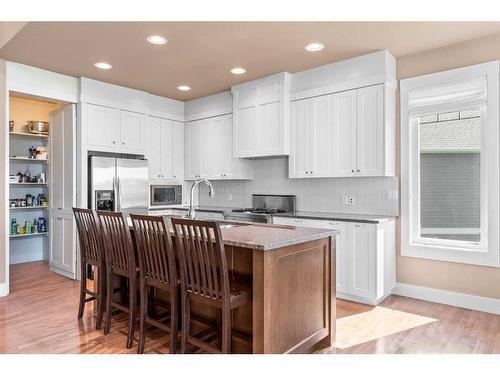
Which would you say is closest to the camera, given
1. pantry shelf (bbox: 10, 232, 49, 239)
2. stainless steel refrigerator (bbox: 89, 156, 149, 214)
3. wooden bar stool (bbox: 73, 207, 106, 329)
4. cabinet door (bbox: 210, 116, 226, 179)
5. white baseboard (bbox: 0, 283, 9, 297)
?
wooden bar stool (bbox: 73, 207, 106, 329)

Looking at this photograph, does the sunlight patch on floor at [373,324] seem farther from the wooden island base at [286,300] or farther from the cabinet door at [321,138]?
the cabinet door at [321,138]

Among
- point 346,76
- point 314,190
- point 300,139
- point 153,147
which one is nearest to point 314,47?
point 346,76

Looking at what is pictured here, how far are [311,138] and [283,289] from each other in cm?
248

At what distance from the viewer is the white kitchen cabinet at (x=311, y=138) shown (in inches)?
162

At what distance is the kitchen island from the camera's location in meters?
2.04

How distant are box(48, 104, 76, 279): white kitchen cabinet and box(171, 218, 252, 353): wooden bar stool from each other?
294cm

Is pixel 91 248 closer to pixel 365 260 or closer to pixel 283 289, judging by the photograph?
pixel 283 289

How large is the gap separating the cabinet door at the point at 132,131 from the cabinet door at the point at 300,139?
90.4 inches

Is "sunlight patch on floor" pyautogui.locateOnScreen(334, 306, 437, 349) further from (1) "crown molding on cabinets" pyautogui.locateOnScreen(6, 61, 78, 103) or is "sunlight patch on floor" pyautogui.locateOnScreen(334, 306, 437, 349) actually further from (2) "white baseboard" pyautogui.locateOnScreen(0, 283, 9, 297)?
(1) "crown molding on cabinets" pyautogui.locateOnScreen(6, 61, 78, 103)

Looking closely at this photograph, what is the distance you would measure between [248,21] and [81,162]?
2849mm

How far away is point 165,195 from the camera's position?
5.71 metres

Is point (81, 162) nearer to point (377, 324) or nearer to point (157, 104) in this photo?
point (157, 104)

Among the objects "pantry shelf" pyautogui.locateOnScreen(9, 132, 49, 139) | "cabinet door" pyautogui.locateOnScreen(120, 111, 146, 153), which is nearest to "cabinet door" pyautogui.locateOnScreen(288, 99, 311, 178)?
"cabinet door" pyautogui.locateOnScreen(120, 111, 146, 153)

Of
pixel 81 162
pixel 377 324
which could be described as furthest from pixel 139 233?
pixel 81 162
